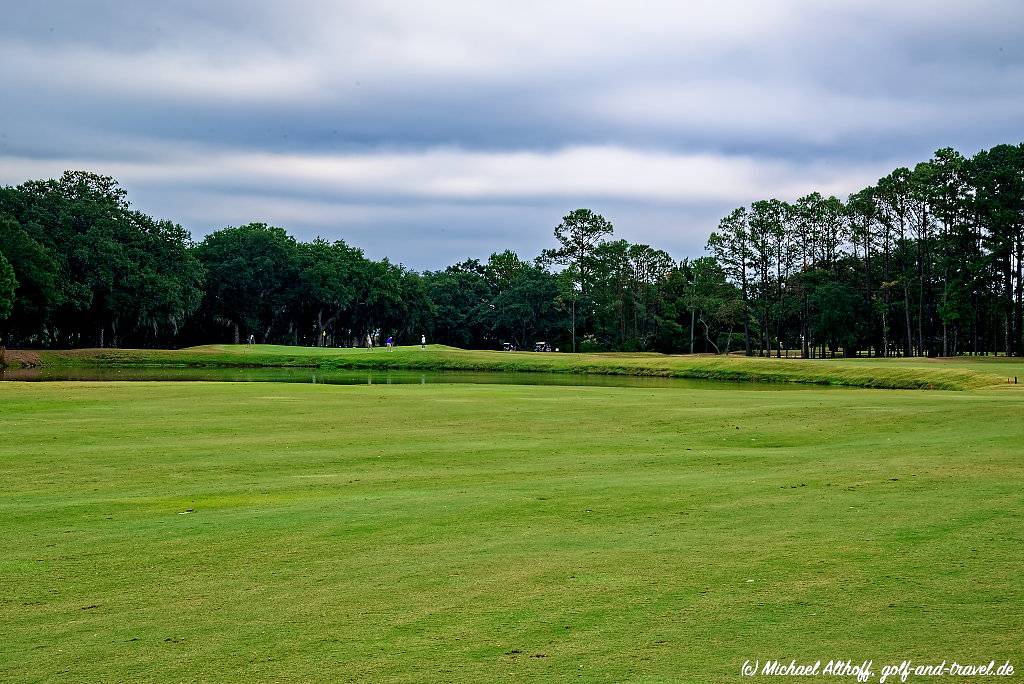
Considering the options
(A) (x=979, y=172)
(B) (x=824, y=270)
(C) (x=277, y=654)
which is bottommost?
(C) (x=277, y=654)

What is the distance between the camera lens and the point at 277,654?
732cm

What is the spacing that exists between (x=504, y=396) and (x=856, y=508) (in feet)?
81.1

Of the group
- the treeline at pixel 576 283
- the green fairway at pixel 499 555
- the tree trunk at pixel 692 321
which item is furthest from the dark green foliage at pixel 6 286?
the tree trunk at pixel 692 321

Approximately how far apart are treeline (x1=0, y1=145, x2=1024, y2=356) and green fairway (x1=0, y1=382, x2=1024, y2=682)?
248ft

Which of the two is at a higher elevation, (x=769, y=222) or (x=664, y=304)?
(x=769, y=222)

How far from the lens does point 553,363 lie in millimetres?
82938

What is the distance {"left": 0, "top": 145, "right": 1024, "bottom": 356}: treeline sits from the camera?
324 ft

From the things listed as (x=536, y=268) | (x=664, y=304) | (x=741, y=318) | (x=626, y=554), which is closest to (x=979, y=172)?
(x=741, y=318)

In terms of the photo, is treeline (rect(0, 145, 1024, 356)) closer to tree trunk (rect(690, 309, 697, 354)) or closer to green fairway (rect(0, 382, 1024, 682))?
tree trunk (rect(690, 309, 697, 354))

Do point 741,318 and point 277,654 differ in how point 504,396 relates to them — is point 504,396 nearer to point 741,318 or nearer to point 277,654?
point 277,654

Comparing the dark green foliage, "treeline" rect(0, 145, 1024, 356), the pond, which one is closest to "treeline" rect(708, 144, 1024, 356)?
"treeline" rect(0, 145, 1024, 356)

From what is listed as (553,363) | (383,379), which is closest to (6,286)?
(383,379)

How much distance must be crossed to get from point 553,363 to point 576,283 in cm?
6037

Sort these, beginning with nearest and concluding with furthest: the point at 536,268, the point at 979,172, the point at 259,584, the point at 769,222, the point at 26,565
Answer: the point at 259,584 → the point at 26,565 → the point at 979,172 → the point at 769,222 → the point at 536,268
